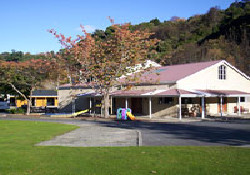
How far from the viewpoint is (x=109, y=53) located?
30500mm

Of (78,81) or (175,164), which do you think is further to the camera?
(78,81)

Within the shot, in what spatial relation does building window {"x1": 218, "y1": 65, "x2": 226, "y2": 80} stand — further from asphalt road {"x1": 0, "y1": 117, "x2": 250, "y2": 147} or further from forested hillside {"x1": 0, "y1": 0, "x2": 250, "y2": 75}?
asphalt road {"x1": 0, "y1": 117, "x2": 250, "y2": 147}

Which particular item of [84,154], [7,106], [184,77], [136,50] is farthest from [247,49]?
[84,154]

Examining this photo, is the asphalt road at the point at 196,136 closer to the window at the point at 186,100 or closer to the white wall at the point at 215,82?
the window at the point at 186,100

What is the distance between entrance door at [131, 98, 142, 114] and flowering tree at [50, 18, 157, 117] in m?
6.54

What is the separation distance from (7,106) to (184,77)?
35586 millimetres

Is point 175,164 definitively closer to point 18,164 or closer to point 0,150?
point 18,164

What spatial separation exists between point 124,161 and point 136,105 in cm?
2843

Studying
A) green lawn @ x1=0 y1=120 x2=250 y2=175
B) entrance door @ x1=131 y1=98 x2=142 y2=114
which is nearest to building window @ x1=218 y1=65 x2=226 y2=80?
entrance door @ x1=131 y1=98 x2=142 y2=114

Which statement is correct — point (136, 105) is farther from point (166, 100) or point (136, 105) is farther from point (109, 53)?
point (109, 53)

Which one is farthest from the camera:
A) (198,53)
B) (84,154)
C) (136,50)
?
(198,53)

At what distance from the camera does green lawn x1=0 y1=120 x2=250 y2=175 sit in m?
7.64

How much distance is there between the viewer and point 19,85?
4175 centimetres

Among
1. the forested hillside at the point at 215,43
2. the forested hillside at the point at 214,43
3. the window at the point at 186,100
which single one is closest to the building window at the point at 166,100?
the window at the point at 186,100
